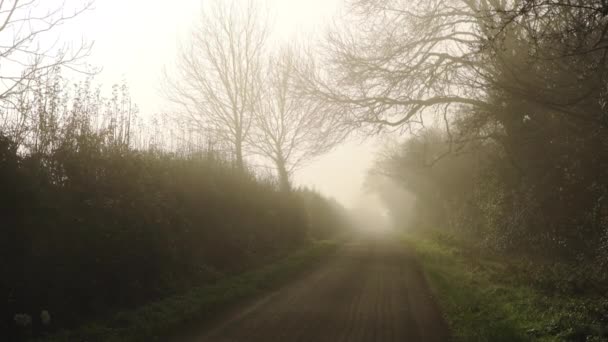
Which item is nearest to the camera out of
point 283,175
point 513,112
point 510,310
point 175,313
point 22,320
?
point 22,320

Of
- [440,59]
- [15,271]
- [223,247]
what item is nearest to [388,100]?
[440,59]

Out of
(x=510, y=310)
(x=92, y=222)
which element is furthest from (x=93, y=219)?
(x=510, y=310)

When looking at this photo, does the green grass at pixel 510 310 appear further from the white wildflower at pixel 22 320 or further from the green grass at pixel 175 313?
the white wildflower at pixel 22 320

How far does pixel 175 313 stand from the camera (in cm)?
855

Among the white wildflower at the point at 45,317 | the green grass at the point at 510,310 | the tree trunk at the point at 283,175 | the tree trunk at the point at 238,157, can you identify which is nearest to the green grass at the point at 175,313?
the white wildflower at the point at 45,317

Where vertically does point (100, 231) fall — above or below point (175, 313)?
above

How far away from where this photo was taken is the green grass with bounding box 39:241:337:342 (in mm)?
7301

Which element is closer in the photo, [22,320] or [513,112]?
[22,320]

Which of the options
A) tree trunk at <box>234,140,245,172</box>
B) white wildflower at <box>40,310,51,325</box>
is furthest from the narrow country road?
tree trunk at <box>234,140,245,172</box>

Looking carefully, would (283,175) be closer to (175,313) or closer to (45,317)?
(175,313)

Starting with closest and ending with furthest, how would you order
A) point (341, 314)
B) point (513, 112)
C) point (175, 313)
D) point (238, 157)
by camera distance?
point (175, 313) → point (341, 314) → point (513, 112) → point (238, 157)

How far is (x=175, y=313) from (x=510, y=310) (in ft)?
20.9

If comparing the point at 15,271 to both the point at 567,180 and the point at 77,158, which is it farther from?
the point at 567,180

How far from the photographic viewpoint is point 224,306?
962cm
